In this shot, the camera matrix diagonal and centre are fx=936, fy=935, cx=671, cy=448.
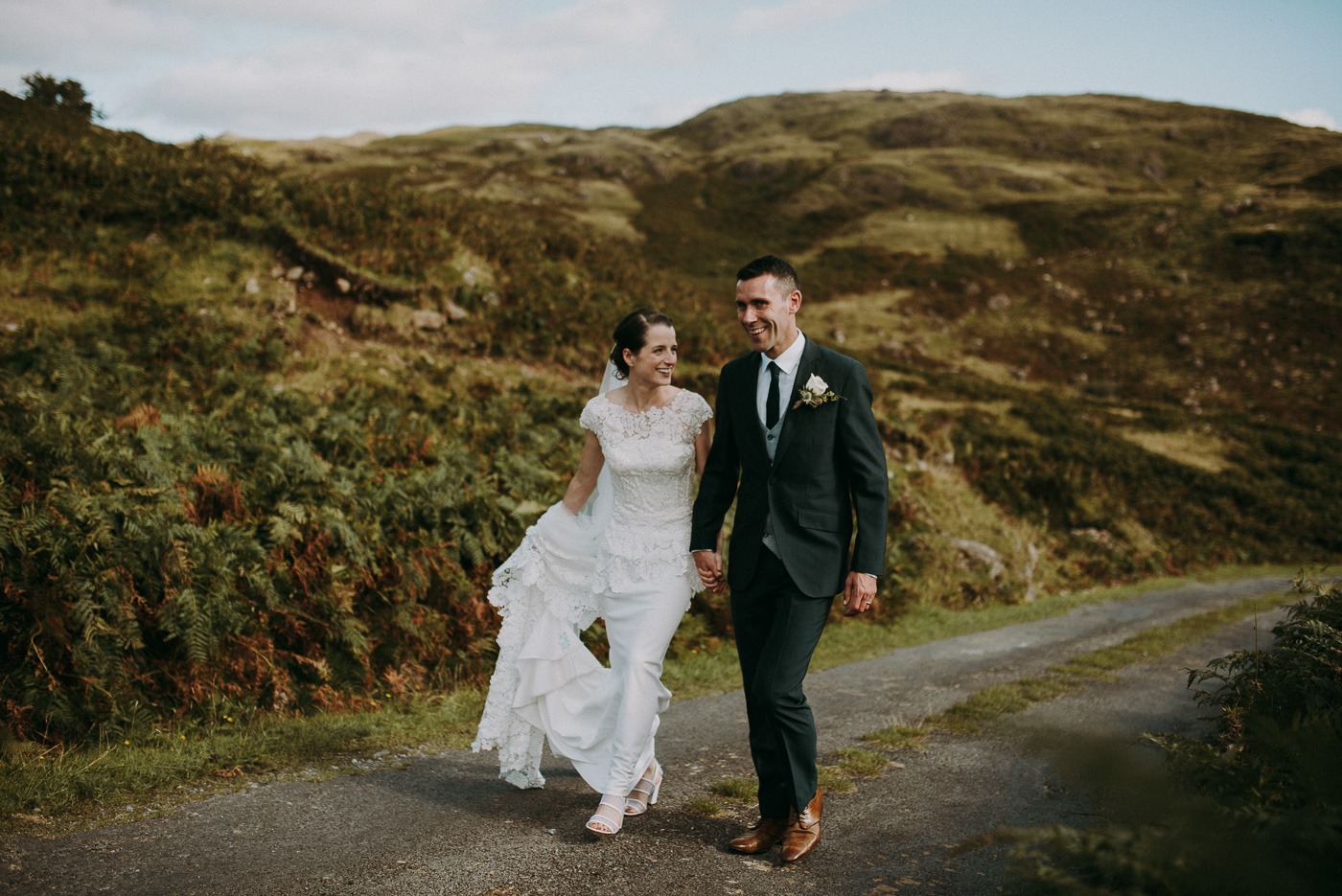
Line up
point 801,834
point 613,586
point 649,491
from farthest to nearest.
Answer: point 649,491
point 613,586
point 801,834

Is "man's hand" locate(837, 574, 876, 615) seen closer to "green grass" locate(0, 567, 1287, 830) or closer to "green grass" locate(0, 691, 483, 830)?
"green grass" locate(0, 567, 1287, 830)

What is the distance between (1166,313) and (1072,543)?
1413 inches

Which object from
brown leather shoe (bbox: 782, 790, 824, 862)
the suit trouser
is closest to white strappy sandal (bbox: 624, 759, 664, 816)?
the suit trouser

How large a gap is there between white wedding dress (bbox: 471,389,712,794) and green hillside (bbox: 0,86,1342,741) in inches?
103

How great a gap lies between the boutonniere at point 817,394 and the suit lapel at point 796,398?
4cm

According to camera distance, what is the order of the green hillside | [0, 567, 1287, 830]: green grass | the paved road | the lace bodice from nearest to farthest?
the paved road, [0, 567, 1287, 830]: green grass, the lace bodice, the green hillside

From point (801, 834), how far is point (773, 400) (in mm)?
2209

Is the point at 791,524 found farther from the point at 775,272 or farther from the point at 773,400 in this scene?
the point at 775,272

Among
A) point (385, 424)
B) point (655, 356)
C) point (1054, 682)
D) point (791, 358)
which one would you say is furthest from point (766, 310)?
point (385, 424)

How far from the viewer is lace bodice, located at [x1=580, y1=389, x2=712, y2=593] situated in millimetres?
5480

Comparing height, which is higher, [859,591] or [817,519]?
[817,519]

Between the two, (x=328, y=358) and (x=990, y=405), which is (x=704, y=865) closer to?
(x=328, y=358)

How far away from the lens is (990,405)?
1177 inches

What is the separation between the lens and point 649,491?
220 inches
